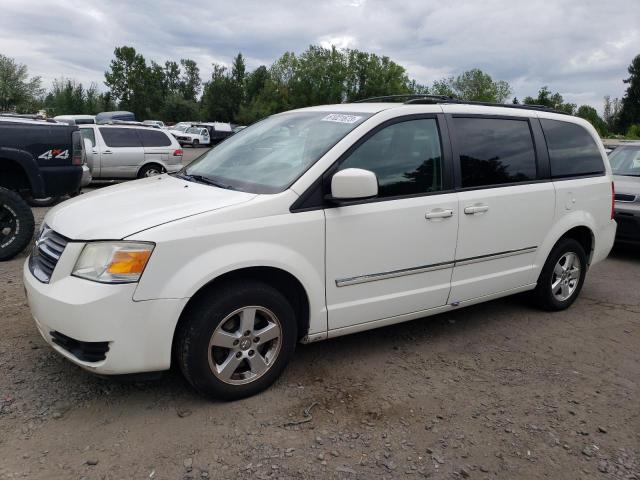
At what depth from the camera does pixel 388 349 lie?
4074 mm

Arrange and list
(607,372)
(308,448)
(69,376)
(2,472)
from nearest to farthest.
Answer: (2,472) < (308,448) < (69,376) < (607,372)

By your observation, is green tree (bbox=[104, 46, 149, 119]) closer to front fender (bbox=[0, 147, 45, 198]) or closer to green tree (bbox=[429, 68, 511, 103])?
green tree (bbox=[429, 68, 511, 103])

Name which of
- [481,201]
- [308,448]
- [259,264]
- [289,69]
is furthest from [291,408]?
[289,69]

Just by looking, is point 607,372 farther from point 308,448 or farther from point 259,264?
point 259,264

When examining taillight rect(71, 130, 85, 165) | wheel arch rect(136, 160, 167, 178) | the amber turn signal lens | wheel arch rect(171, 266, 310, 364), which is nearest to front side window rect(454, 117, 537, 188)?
wheel arch rect(171, 266, 310, 364)

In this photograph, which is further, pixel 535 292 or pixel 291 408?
pixel 535 292

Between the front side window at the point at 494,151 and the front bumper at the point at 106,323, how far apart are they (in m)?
2.35

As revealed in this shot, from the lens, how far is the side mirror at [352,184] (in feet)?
10.5

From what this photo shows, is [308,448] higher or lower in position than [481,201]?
lower

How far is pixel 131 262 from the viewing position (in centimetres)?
280

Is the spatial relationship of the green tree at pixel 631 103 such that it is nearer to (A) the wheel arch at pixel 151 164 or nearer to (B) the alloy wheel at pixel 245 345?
(A) the wheel arch at pixel 151 164

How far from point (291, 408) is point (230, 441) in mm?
456

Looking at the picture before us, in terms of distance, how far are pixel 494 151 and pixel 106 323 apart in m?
3.04

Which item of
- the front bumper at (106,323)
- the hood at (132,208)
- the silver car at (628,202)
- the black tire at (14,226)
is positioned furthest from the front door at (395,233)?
the silver car at (628,202)
